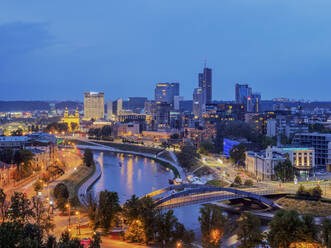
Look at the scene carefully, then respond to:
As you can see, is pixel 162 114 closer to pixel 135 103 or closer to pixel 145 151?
pixel 145 151

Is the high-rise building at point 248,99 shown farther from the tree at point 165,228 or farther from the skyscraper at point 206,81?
the tree at point 165,228

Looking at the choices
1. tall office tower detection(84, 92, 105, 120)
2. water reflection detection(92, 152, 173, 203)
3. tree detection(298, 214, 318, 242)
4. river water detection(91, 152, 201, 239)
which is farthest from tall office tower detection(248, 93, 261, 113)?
tree detection(298, 214, 318, 242)

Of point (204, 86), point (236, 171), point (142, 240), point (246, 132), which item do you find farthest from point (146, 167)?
point (204, 86)

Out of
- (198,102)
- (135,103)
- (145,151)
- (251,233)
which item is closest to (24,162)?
(251,233)

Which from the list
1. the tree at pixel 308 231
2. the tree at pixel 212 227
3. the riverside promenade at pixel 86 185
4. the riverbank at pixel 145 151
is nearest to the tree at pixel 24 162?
the riverside promenade at pixel 86 185

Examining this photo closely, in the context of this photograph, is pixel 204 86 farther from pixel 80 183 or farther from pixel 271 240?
pixel 271 240

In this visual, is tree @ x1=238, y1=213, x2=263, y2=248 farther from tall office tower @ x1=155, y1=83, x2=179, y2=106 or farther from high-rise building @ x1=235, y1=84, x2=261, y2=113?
tall office tower @ x1=155, y1=83, x2=179, y2=106
